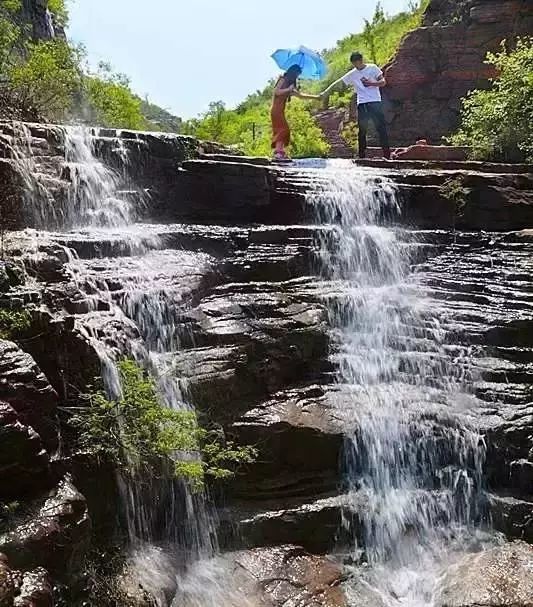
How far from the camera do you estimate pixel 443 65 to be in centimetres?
1945

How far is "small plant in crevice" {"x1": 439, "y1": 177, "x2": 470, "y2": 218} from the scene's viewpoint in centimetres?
1095

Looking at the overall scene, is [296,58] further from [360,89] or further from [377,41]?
[377,41]

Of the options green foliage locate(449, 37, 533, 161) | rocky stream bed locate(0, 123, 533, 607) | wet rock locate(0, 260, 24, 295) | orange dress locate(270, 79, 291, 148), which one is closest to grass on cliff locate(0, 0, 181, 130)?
rocky stream bed locate(0, 123, 533, 607)

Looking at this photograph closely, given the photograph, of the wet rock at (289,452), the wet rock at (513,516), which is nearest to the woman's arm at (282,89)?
the wet rock at (289,452)

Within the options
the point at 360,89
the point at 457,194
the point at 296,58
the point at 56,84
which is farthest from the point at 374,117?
the point at 56,84

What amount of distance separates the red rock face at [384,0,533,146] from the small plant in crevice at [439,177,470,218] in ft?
29.5

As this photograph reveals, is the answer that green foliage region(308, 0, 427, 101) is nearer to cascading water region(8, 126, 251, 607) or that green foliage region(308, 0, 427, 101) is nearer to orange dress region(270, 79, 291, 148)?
orange dress region(270, 79, 291, 148)

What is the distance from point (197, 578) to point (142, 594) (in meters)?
0.82

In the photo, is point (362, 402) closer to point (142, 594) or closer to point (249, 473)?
point (249, 473)

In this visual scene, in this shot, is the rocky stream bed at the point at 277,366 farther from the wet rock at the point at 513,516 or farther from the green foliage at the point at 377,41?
the green foliage at the point at 377,41

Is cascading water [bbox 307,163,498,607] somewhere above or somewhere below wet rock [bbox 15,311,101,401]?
below

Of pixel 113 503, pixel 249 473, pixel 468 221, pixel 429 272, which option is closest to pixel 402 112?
pixel 468 221

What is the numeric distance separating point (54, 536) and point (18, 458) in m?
0.66

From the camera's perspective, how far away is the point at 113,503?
5.70 metres
